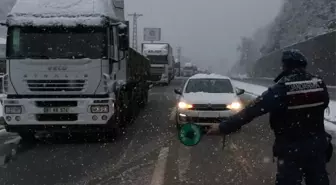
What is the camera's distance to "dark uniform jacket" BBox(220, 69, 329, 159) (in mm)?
3594

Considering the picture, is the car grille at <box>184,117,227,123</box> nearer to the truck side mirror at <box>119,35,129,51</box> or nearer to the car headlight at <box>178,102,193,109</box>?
the car headlight at <box>178,102,193,109</box>

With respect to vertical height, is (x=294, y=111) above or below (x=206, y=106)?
above

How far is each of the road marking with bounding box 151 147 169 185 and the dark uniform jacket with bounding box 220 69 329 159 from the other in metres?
3.41

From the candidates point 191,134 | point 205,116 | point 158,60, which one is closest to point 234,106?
point 205,116

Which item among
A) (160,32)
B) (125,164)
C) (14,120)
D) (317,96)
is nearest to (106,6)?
(14,120)

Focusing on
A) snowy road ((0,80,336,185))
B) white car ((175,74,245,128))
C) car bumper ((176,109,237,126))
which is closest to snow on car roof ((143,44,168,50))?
white car ((175,74,245,128))

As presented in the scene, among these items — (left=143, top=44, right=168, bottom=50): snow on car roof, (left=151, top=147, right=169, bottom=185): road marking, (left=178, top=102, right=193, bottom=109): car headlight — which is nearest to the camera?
(left=151, top=147, right=169, bottom=185): road marking

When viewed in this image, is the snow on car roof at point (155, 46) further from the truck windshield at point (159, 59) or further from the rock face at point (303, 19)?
the rock face at point (303, 19)

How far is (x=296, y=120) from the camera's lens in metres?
3.63

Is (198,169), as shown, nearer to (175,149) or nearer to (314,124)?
(175,149)

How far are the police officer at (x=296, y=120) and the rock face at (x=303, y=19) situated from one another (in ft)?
171

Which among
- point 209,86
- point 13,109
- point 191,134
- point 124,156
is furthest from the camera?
point 209,86

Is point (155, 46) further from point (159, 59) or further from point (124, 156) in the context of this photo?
point (124, 156)

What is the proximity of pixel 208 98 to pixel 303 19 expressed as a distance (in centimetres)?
5876
